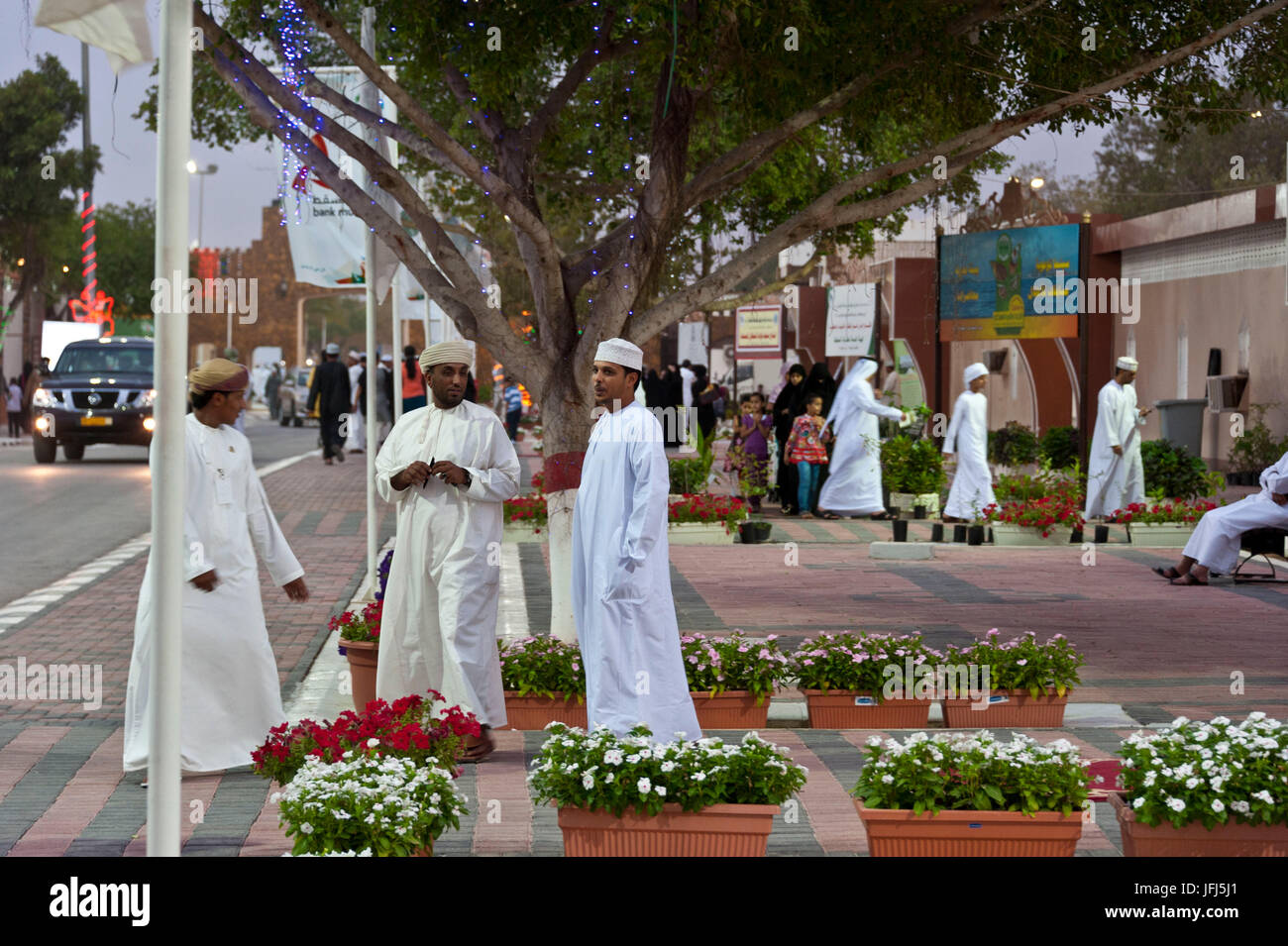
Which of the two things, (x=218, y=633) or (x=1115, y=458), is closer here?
(x=218, y=633)

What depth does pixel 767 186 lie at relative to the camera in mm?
16375

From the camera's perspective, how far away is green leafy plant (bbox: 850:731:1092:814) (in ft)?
16.0

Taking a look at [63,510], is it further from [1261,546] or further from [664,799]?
[664,799]

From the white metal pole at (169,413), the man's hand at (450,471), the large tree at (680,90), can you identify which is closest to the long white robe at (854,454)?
the large tree at (680,90)

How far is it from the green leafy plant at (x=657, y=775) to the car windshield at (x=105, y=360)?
79.6 ft

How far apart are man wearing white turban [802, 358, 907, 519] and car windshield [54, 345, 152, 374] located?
13578 mm

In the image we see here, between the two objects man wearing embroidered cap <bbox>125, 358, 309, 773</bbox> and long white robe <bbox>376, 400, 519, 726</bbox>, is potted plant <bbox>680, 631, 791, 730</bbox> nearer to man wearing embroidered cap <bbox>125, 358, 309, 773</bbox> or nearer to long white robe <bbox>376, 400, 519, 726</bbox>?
long white robe <bbox>376, 400, 519, 726</bbox>

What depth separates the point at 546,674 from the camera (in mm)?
7820

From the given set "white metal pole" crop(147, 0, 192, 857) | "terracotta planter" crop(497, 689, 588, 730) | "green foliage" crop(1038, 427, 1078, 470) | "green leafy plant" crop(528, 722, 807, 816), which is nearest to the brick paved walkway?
"terracotta planter" crop(497, 689, 588, 730)

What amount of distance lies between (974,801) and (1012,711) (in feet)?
10.6

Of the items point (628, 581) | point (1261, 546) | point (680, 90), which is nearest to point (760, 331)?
point (1261, 546)

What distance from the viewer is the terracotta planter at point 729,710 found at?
25.5ft
